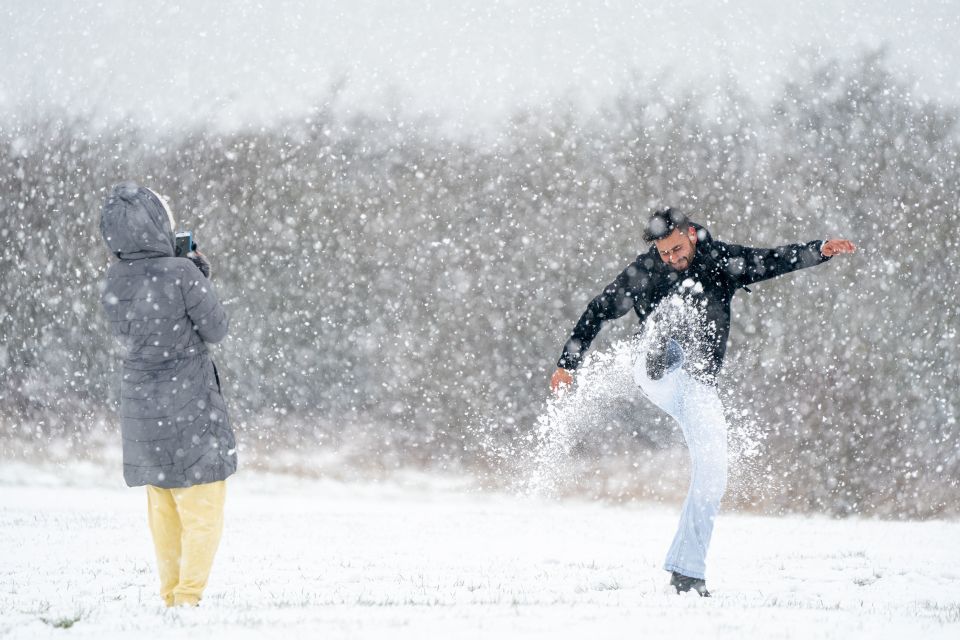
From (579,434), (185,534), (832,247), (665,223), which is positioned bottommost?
(185,534)

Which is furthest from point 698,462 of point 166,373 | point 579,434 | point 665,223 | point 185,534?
point 579,434

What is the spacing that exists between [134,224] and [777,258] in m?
2.70

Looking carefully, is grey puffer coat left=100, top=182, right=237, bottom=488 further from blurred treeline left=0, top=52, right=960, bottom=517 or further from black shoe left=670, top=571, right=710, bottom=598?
blurred treeline left=0, top=52, right=960, bottom=517

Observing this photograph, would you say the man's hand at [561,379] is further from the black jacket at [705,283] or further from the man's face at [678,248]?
the man's face at [678,248]

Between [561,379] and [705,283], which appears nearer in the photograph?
[705,283]

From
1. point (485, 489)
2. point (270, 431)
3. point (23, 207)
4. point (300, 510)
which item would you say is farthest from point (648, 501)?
point (23, 207)

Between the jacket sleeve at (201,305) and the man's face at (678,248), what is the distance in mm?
1982

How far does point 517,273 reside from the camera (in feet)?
26.3

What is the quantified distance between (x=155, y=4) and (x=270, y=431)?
5306 millimetres

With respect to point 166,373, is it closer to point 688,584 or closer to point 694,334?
point 694,334

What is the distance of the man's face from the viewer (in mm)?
3723

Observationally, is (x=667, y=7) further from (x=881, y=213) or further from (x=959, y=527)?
(x=959, y=527)

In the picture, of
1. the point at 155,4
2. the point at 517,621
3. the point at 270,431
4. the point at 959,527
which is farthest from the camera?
the point at 155,4

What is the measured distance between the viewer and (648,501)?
26.5 ft
